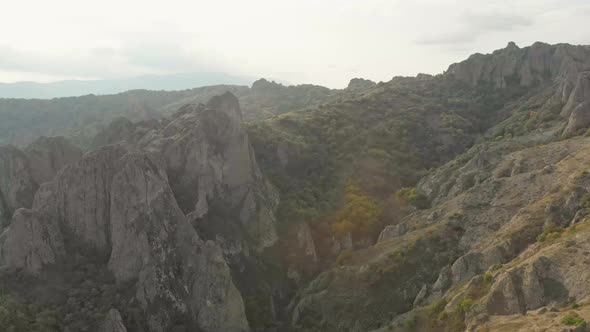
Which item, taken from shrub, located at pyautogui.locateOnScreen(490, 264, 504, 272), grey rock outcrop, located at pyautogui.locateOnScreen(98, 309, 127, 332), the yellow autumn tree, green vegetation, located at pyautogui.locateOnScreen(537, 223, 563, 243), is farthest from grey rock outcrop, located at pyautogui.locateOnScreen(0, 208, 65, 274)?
green vegetation, located at pyautogui.locateOnScreen(537, 223, 563, 243)

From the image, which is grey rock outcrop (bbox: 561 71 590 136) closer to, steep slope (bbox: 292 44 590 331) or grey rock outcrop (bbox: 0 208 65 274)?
steep slope (bbox: 292 44 590 331)

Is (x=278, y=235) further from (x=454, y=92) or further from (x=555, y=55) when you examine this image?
(x=555, y=55)

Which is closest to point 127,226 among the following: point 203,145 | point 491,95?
point 203,145

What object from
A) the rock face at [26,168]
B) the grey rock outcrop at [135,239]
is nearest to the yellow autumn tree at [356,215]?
the grey rock outcrop at [135,239]

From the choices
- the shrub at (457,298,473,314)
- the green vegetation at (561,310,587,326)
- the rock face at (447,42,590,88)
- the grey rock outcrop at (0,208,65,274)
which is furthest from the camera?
the rock face at (447,42,590,88)

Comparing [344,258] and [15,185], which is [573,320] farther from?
[15,185]
